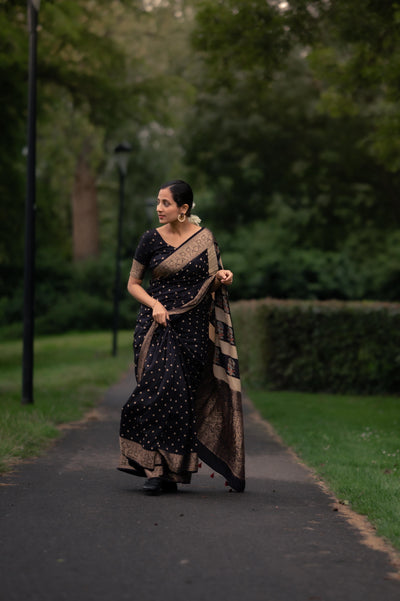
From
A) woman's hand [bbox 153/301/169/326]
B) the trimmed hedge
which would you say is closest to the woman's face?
woman's hand [bbox 153/301/169/326]

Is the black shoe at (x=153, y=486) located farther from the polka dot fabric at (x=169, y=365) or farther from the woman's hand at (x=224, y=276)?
the woman's hand at (x=224, y=276)

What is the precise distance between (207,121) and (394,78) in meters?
21.1

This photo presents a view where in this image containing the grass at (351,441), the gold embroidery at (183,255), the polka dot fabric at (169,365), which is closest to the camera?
the grass at (351,441)

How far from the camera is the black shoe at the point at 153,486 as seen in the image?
5.82m

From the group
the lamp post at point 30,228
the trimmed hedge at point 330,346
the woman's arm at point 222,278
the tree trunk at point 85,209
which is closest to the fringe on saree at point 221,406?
the woman's arm at point 222,278

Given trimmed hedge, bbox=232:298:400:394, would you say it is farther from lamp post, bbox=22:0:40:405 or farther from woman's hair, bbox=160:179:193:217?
woman's hair, bbox=160:179:193:217

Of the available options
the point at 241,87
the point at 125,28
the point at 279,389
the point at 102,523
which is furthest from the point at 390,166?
the point at 125,28

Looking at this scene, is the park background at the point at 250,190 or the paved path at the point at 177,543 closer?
the paved path at the point at 177,543

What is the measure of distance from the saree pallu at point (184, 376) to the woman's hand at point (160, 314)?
7 cm

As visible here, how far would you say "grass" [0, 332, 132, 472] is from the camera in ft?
26.2

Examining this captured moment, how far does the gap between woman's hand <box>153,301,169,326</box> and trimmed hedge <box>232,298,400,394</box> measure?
8960 millimetres

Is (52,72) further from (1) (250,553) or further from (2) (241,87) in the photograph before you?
(1) (250,553)

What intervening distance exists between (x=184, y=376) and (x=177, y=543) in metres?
1.69

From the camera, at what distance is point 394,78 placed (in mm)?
13383
